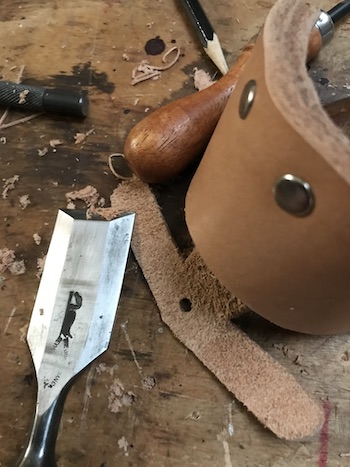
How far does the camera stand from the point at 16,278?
1.91 feet

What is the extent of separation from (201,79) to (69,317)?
313 mm

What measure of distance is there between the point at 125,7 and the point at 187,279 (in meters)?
0.36

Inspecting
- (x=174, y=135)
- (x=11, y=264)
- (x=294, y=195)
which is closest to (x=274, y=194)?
(x=294, y=195)

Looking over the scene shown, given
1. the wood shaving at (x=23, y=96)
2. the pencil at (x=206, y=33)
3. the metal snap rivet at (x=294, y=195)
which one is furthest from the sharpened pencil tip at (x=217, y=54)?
the metal snap rivet at (x=294, y=195)

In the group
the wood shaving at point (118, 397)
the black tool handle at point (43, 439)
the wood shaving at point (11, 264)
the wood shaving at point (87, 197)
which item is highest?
the wood shaving at point (87, 197)

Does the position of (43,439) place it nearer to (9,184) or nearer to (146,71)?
(9,184)

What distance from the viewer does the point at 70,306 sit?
1.72ft

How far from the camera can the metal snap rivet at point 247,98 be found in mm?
388

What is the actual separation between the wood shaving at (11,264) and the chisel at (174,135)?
15cm

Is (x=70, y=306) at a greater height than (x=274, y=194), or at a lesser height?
lesser

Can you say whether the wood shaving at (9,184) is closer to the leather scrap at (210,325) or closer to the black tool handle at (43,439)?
the leather scrap at (210,325)

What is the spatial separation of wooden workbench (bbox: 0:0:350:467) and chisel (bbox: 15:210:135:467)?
0.04m

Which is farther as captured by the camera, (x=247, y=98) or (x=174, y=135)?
(x=174, y=135)

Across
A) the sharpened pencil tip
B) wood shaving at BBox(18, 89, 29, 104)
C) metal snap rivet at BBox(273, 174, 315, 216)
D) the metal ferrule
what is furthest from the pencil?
metal snap rivet at BBox(273, 174, 315, 216)
